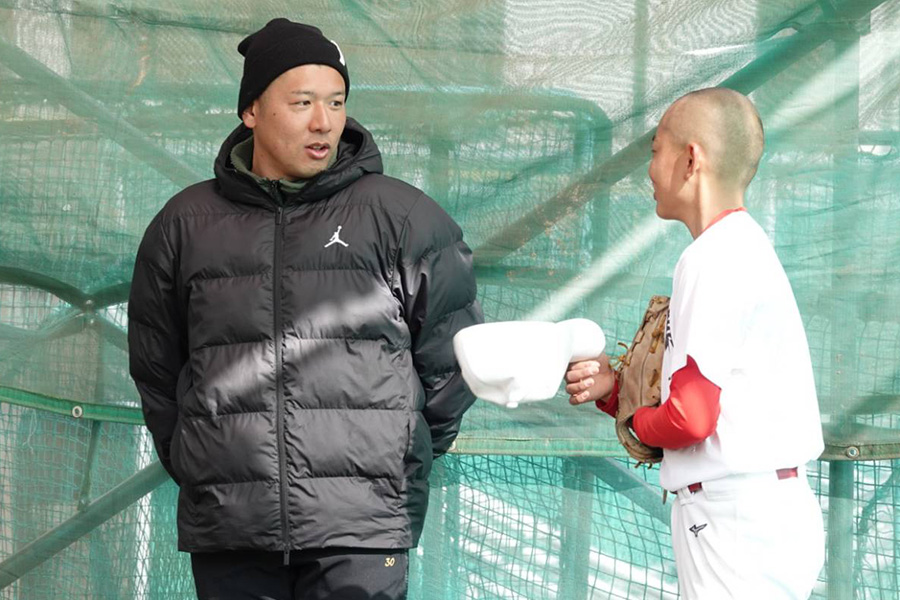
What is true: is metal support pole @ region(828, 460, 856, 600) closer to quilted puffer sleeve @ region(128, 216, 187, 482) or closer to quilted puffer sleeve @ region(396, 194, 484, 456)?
quilted puffer sleeve @ region(396, 194, 484, 456)

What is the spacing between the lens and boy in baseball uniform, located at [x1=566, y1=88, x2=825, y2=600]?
2082mm

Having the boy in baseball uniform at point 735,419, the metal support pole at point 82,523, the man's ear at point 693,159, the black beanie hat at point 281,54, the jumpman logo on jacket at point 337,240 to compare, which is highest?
the black beanie hat at point 281,54

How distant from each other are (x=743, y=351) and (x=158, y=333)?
1245mm

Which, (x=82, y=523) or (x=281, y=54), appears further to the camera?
(x=82, y=523)

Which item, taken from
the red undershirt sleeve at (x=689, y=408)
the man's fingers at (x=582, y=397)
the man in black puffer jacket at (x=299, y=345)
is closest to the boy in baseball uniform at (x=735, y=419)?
the red undershirt sleeve at (x=689, y=408)

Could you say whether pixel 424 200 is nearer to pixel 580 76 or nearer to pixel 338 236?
pixel 338 236

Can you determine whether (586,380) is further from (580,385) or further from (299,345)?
(299,345)

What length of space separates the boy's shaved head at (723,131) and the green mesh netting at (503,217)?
44.9 inches

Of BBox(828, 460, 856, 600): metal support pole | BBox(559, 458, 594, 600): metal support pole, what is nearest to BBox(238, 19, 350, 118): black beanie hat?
BBox(559, 458, 594, 600): metal support pole

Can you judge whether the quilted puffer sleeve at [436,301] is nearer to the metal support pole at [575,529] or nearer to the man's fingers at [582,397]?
the man's fingers at [582,397]

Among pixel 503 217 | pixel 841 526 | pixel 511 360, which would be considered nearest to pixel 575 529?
pixel 841 526

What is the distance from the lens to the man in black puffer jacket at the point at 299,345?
2521 millimetres

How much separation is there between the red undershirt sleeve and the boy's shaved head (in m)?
0.35

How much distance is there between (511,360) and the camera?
83.9 inches
